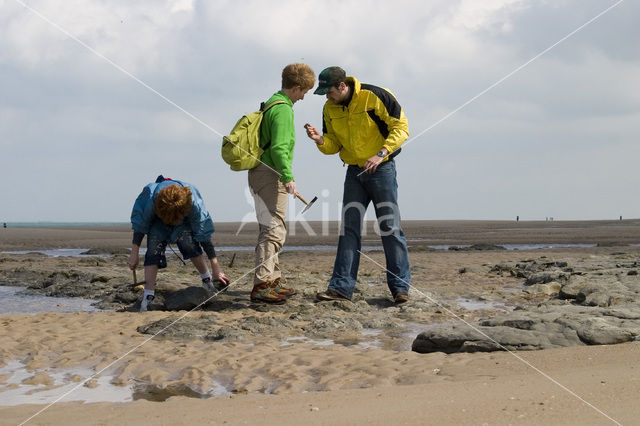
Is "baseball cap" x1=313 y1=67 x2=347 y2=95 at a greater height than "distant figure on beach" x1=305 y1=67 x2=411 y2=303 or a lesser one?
greater

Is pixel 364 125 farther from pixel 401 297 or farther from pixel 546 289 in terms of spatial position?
pixel 546 289

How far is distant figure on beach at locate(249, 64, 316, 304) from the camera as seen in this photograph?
5812 millimetres

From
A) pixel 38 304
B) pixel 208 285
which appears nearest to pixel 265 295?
pixel 208 285

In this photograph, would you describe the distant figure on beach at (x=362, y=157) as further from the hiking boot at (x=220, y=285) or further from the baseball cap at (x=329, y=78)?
the hiking boot at (x=220, y=285)

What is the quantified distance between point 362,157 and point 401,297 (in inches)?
56.9

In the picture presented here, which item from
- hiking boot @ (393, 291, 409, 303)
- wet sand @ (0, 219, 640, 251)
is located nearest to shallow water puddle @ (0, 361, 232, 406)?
hiking boot @ (393, 291, 409, 303)

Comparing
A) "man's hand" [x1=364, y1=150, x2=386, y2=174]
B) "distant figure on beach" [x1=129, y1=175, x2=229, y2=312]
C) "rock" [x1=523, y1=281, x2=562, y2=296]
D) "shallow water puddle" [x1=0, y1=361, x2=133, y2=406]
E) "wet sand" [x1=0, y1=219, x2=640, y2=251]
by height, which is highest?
"man's hand" [x1=364, y1=150, x2=386, y2=174]

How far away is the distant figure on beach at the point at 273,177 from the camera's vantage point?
581 centimetres

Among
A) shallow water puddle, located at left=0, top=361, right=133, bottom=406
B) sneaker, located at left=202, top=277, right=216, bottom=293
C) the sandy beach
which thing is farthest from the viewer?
sneaker, located at left=202, top=277, right=216, bottom=293

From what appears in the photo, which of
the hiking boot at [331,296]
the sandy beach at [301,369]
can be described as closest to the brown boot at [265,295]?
the sandy beach at [301,369]

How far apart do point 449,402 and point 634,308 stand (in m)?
2.77

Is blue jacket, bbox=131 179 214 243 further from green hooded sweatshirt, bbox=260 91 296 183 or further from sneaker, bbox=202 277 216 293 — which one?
green hooded sweatshirt, bbox=260 91 296 183

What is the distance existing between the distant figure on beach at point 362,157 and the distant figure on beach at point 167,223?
1.29m

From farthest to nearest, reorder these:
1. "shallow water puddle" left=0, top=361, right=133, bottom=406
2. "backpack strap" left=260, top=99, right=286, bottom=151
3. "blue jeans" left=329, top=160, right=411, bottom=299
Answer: "blue jeans" left=329, top=160, right=411, bottom=299 → "backpack strap" left=260, top=99, right=286, bottom=151 → "shallow water puddle" left=0, top=361, right=133, bottom=406
